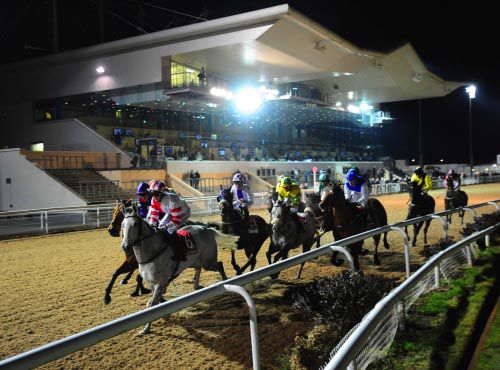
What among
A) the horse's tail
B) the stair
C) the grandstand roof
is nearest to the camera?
the horse's tail

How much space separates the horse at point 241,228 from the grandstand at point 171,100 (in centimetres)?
1393

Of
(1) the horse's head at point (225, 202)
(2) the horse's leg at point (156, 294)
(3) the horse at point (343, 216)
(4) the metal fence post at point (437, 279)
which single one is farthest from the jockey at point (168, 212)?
(4) the metal fence post at point (437, 279)

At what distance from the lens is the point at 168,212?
6.16 m

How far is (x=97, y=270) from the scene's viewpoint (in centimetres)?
874

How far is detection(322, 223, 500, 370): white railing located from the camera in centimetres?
224

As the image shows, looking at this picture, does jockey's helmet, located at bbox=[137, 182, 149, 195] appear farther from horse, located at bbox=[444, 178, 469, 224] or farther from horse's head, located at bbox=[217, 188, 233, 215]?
horse, located at bbox=[444, 178, 469, 224]

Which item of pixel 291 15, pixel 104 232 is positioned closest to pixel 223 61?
pixel 291 15

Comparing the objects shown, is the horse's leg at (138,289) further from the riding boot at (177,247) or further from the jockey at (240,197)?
the jockey at (240,197)

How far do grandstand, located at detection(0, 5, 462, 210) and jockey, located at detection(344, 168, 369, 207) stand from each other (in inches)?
579

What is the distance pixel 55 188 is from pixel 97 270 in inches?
532

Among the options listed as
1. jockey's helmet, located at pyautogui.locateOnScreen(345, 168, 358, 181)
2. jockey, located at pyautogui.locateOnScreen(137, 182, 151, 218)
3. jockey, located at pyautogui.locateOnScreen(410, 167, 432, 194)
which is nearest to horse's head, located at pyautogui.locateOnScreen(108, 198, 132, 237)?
jockey, located at pyautogui.locateOnScreen(137, 182, 151, 218)

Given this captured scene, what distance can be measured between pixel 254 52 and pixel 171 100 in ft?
20.2

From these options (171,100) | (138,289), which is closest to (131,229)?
(138,289)

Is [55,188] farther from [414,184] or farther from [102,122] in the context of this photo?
[414,184]
